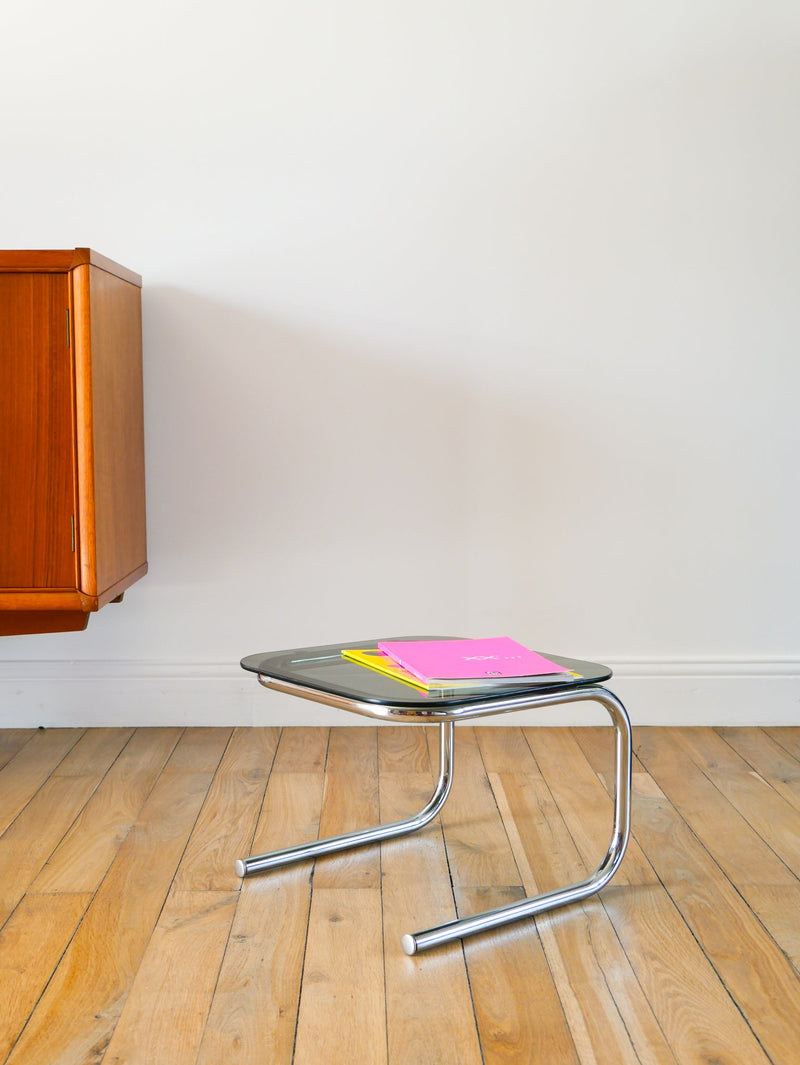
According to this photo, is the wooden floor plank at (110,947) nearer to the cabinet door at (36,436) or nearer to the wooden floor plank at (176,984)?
the wooden floor plank at (176,984)

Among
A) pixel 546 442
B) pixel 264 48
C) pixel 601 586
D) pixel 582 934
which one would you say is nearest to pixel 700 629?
pixel 601 586

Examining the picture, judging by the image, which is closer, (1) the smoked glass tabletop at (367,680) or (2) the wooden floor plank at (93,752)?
(1) the smoked glass tabletop at (367,680)

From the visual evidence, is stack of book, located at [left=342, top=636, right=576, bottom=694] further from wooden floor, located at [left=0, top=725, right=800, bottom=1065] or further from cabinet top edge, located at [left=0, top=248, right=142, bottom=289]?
cabinet top edge, located at [left=0, top=248, right=142, bottom=289]

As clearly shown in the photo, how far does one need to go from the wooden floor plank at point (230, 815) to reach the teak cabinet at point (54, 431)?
1.40 ft

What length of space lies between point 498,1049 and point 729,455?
1572 millimetres

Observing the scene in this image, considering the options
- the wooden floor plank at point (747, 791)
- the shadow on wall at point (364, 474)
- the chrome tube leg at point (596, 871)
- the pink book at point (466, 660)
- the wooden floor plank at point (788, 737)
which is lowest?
the wooden floor plank at point (788, 737)

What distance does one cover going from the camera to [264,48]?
2.21m

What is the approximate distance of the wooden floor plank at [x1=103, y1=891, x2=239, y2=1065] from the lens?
1088 millimetres

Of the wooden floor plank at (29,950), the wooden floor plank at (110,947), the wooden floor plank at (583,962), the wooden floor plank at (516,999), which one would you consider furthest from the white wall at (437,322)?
the wooden floor plank at (516,999)

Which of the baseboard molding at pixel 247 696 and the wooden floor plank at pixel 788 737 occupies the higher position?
the baseboard molding at pixel 247 696

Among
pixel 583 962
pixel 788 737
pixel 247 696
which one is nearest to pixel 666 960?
pixel 583 962

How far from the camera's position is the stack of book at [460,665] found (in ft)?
4.33

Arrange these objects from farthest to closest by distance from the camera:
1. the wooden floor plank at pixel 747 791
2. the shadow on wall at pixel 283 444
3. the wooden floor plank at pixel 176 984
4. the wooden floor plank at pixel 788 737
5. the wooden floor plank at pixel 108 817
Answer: the shadow on wall at pixel 283 444 < the wooden floor plank at pixel 788 737 < the wooden floor plank at pixel 747 791 < the wooden floor plank at pixel 108 817 < the wooden floor plank at pixel 176 984

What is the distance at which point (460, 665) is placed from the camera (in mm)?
1407
